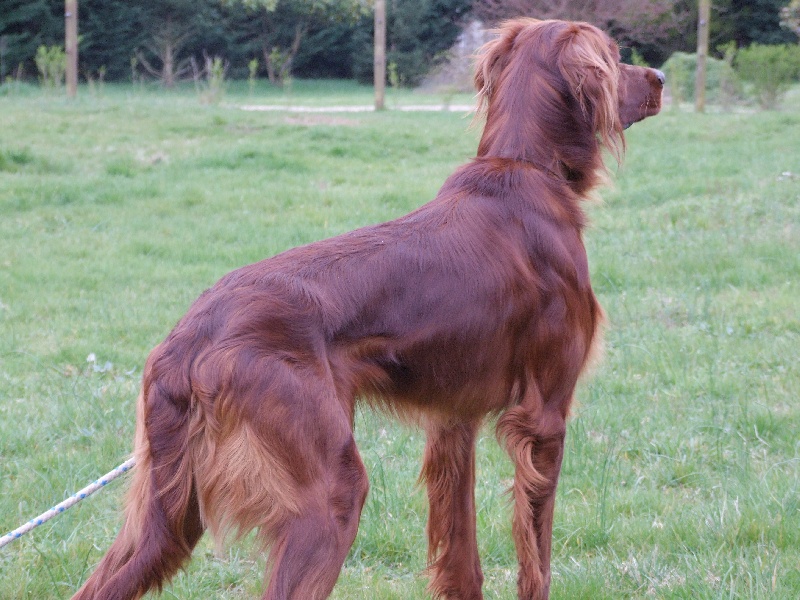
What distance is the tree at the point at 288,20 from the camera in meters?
32.9

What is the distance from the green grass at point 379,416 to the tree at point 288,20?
72.8 feet

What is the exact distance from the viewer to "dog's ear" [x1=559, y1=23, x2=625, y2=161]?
2648 millimetres

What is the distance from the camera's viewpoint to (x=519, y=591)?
2.51m

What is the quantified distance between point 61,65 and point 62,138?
675 centimetres

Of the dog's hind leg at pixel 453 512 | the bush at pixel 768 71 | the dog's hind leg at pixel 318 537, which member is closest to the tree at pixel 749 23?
the bush at pixel 768 71

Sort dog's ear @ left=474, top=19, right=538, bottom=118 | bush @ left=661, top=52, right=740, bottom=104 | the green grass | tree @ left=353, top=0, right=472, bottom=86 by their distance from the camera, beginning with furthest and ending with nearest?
tree @ left=353, top=0, right=472, bottom=86, bush @ left=661, top=52, right=740, bottom=104, the green grass, dog's ear @ left=474, top=19, right=538, bottom=118

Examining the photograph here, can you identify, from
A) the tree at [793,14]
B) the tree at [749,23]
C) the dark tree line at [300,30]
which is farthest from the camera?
the tree at [749,23]

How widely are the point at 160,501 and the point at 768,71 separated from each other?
17.5m

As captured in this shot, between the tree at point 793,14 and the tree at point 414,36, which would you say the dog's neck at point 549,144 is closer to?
the tree at point 793,14

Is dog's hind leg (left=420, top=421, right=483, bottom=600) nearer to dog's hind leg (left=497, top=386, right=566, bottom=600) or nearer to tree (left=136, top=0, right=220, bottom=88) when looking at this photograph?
dog's hind leg (left=497, top=386, right=566, bottom=600)

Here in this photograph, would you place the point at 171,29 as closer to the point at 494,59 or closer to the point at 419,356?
the point at 494,59

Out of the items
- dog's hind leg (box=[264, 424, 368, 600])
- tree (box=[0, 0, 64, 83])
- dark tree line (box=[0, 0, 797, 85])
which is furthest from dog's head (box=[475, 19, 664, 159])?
tree (box=[0, 0, 64, 83])

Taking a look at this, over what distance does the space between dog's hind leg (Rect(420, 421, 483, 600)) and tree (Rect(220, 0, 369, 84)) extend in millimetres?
30824

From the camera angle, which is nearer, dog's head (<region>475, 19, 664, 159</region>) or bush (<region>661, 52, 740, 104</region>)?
dog's head (<region>475, 19, 664, 159</region>)
